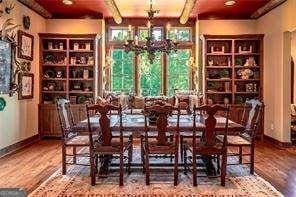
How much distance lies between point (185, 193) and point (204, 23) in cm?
624

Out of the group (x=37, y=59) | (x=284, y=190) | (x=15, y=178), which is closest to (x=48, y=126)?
(x=37, y=59)

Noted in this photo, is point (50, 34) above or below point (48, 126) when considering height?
above

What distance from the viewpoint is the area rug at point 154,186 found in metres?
4.87

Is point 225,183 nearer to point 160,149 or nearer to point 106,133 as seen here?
point 160,149

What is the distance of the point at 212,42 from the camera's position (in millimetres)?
10102

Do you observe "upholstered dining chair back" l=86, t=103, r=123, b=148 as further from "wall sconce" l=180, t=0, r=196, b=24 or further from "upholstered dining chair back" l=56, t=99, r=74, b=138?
"wall sconce" l=180, t=0, r=196, b=24

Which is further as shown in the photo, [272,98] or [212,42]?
[212,42]

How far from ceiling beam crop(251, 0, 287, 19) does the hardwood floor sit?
2976 mm

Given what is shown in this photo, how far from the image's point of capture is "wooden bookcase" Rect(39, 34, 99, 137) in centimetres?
973

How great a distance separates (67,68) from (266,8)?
4810 millimetres

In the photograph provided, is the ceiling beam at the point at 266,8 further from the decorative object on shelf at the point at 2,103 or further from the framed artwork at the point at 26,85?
the decorative object on shelf at the point at 2,103

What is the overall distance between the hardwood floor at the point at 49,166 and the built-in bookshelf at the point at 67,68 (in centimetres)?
164

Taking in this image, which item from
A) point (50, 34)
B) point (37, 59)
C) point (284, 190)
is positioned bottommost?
point (284, 190)

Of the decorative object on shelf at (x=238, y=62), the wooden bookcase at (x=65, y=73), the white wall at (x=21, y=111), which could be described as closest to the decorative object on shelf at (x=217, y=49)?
the decorative object on shelf at (x=238, y=62)
